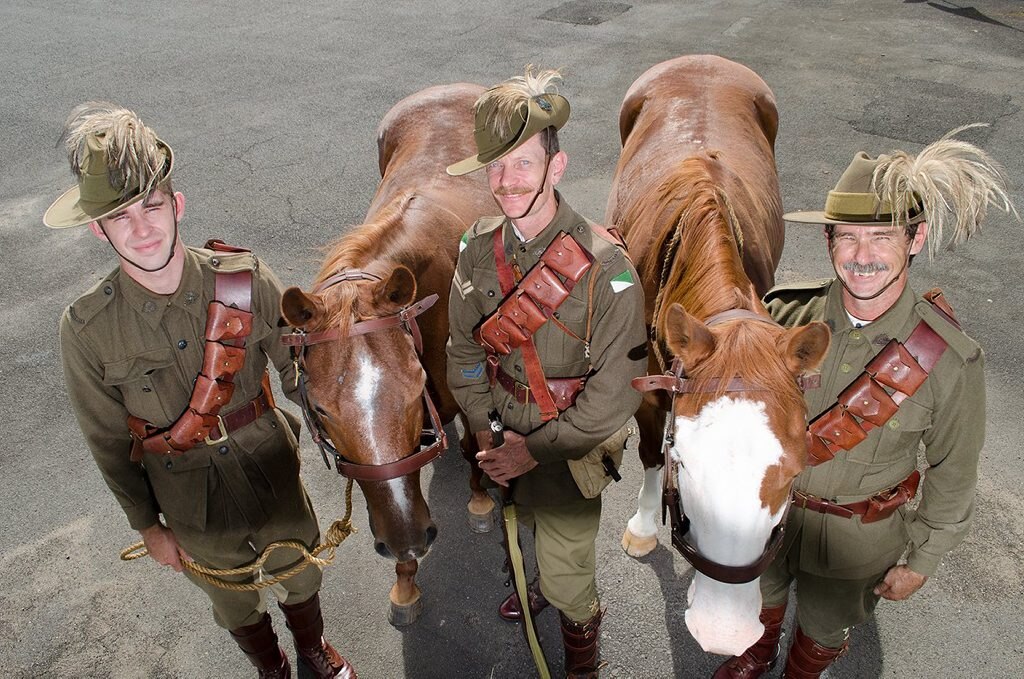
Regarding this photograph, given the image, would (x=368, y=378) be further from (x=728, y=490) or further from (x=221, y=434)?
(x=728, y=490)

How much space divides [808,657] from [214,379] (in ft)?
8.73

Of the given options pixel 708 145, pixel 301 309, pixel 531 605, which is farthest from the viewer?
pixel 708 145

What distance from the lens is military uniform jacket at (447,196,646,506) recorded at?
281 centimetres

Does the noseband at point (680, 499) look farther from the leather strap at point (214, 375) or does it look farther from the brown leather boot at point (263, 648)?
the brown leather boot at point (263, 648)

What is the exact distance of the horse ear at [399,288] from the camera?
2771 millimetres

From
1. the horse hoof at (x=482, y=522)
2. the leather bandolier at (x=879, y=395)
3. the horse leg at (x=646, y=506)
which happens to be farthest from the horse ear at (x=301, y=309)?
the horse hoof at (x=482, y=522)

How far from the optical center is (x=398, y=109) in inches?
217

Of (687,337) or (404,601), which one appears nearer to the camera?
(687,337)

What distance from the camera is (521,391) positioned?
9.89 ft

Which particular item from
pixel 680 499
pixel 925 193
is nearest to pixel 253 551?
pixel 680 499

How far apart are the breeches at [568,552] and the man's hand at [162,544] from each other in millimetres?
1462

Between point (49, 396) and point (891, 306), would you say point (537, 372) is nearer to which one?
point (891, 306)

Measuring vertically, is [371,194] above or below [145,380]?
below

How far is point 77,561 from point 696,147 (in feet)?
14.6
